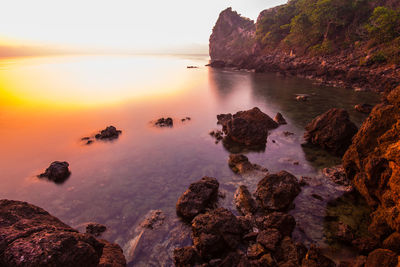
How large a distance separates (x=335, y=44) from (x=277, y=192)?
70.1 metres

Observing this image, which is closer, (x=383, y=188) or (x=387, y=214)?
(x=387, y=214)

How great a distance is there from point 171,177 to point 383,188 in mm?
12876

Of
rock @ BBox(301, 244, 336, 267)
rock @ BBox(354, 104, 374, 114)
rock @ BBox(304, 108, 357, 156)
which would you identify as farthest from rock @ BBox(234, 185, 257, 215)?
rock @ BBox(354, 104, 374, 114)

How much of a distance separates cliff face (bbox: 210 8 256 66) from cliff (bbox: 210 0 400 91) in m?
23.8

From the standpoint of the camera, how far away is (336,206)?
12.2 meters

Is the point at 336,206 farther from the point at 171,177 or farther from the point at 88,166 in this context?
the point at 88,166

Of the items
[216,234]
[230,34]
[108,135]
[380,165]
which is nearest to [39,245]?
[216,234]

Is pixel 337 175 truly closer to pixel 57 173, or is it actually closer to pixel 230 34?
pixel 57 173

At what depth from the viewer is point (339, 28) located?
6606 cm

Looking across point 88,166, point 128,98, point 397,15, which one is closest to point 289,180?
point 88,166

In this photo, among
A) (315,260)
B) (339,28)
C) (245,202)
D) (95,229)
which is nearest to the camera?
(315,260)

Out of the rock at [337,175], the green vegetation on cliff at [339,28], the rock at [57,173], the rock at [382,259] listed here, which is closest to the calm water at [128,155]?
the rock at [57,173]

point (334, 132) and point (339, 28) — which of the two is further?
point (339, 28)

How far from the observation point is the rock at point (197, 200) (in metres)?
11.7
